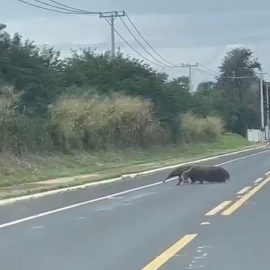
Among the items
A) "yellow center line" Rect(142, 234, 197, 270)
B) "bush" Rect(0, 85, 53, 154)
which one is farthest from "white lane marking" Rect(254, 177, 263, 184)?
"yellow center line" Rect(142, 234, 197, 270)

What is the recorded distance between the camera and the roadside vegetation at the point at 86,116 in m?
34.1

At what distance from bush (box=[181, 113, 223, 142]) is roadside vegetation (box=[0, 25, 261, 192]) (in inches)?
6.2

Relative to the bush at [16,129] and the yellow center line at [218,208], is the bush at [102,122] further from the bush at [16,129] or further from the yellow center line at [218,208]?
the yellow center line at [218,208]

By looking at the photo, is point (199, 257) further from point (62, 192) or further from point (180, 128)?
point (180, 128)

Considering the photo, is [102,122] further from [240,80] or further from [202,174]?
[240,80]

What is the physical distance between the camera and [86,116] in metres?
43.9

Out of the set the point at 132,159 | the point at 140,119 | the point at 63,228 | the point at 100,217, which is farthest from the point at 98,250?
the point at 140,119

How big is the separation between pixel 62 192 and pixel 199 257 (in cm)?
1285

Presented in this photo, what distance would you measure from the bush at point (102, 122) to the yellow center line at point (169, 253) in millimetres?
27997

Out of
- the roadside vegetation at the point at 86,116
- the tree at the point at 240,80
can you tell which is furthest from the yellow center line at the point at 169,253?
the tree at the point at 240,80

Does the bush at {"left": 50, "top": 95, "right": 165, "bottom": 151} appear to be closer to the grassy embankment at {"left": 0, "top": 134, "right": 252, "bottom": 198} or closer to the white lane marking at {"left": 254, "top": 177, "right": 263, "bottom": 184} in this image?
the grassy embankment at {"left": 0, "top": 134, "right": 252, "bottom": 198}

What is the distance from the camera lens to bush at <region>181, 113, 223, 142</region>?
70125mm

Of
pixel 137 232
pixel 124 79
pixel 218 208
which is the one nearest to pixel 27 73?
pixel 124 79

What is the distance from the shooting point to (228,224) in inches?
523
